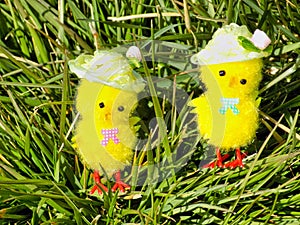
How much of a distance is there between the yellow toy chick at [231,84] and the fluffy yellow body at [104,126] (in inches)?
4.8

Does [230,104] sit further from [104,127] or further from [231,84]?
[104,127]

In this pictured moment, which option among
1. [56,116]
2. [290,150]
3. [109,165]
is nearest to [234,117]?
[290,150]

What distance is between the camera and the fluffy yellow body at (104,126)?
0.89m

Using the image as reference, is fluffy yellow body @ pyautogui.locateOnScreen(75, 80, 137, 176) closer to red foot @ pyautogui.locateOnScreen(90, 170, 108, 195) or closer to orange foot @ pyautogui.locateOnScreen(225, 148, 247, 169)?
red foot @ pyautogui.locateOnScreen(90, 170, 108, 195)

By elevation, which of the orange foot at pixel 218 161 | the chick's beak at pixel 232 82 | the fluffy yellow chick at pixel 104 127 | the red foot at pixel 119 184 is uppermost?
the chick's beak at pixel 232 82

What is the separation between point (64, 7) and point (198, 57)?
13.5 inches

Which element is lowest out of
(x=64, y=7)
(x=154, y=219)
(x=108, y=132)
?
(x=154, y=219)

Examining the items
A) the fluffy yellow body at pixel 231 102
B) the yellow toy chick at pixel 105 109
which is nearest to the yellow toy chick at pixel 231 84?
the fluffy yellow body at pixel 231 102

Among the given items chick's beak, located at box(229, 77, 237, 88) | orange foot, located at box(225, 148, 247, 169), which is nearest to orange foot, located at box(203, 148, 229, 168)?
orange foot, located at box(225, 148, 247, 169)

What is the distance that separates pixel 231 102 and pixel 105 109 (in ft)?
0.64

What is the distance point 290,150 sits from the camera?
928 millimetres

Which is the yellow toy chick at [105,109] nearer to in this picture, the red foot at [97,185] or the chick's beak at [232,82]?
the red foot at [97,185]

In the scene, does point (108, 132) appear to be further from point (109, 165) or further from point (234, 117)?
point (234, 117)

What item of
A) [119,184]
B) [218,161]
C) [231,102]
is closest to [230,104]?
[231,102]
